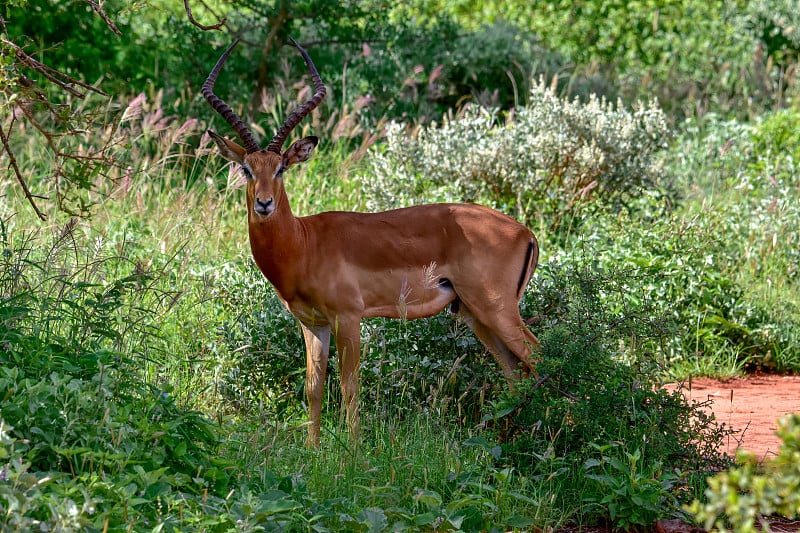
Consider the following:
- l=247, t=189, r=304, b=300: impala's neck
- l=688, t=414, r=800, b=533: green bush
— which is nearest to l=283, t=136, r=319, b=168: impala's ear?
l=247, t=189, r=304, b=300: impala's neck

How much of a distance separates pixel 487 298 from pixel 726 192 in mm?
6010

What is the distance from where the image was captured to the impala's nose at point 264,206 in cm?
584

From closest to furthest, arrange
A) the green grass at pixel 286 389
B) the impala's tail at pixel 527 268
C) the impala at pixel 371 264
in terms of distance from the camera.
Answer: the green grass at pixel 286 389, the impala at pixel 371 264, the impala's tail at pixel 527 268

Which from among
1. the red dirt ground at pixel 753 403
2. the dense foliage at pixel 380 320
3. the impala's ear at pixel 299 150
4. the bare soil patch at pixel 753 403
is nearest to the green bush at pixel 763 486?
the dense foliage at pixel 380 320

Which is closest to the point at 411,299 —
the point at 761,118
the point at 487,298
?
the point at 487,298

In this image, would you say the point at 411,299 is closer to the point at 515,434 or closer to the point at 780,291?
the point at 515,434

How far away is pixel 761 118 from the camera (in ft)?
46.0

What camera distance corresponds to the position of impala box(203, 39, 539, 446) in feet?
20.5

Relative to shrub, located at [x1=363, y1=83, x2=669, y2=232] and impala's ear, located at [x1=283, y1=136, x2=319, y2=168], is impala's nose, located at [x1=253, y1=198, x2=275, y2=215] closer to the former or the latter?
impala's ear, located at [x1=283, y1=136, x2=319, y2=168]

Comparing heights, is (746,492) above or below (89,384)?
below

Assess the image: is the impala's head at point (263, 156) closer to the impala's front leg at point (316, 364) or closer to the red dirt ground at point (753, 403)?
the impala's front leg at point (316, 364)

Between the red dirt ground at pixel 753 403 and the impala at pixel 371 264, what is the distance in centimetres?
121

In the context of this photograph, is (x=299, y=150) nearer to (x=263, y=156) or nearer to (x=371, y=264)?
(x=263, y=156)

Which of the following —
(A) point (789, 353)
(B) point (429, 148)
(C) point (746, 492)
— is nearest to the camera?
(C) point (746, 492)
